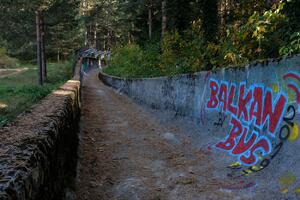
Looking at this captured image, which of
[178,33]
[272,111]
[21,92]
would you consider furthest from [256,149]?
[21,92]

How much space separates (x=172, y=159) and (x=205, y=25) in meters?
9.55

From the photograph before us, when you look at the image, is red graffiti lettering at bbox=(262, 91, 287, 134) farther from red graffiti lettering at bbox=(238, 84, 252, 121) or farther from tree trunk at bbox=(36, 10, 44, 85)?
tree trunk at bbox=(36, 10, 44, 85)

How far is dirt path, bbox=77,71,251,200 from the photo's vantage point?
6.04 m

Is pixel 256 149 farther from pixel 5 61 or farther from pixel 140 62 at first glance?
pixel 5 61

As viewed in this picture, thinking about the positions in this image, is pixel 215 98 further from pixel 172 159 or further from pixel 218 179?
pixel 218 179

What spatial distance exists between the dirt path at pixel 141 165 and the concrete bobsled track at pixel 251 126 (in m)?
0.34

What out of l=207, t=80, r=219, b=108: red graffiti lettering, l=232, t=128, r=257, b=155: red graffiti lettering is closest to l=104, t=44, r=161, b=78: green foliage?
l=207, t=80, r=219, b=108: red graffiti lettering

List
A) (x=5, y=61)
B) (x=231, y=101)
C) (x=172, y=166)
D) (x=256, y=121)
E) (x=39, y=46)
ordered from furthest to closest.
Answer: (x=5, y=61) → (x=39, y=46) → (x=231, y=101) → (x=172, y=166) → (x=256, y=121)

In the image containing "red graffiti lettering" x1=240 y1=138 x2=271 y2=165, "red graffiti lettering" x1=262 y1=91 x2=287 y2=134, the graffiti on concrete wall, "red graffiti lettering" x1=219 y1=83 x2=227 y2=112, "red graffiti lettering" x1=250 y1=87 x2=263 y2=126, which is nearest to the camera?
the graffiti on concrete wall

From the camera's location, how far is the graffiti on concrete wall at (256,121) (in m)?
6.00

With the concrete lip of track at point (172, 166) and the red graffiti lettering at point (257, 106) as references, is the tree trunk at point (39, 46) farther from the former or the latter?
the red graffiti lettering at point (257, 106)

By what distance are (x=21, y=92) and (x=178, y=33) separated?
1268cm

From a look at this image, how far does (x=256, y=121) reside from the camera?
22.7ft

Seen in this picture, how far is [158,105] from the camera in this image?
1323 cm
